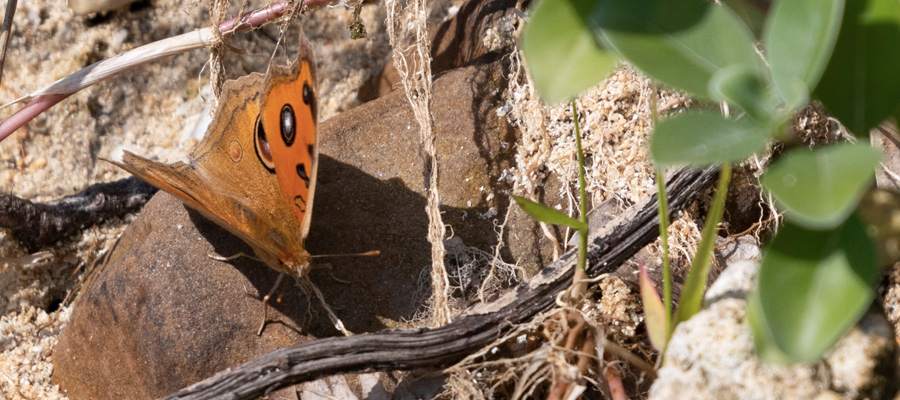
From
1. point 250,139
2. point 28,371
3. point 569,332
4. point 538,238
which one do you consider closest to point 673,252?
point 538,238

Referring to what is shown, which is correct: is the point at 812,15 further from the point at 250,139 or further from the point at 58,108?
the point at 58,108

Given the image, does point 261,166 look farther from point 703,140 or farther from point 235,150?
point 703,140

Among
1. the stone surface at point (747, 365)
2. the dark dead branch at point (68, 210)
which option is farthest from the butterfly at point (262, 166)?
the stone surface at point (747, 365)

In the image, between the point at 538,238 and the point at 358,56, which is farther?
the point at 358,56

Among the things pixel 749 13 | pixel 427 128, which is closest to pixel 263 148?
pixel 427 128

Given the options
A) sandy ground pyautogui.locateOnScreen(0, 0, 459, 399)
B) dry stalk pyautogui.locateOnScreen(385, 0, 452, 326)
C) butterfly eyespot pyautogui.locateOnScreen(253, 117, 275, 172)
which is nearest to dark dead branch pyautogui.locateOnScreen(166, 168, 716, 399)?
dry stalk pyautogui.locateOnScreen(385, 0, 452, 326)

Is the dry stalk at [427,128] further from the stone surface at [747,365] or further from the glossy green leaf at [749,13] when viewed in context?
the glossy green leaf at [749,13]

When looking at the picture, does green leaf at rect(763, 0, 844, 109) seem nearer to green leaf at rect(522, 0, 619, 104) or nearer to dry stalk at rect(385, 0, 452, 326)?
green leaf at rect(522, 0, 619, 104)
